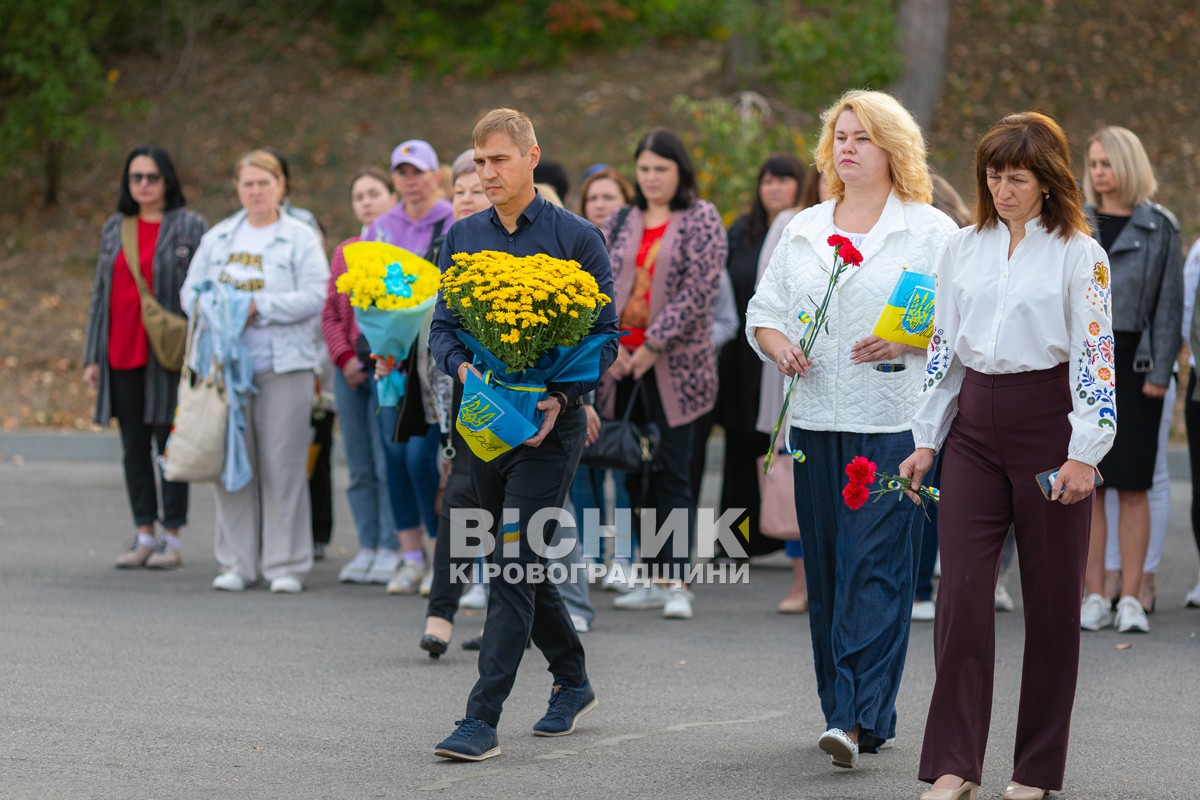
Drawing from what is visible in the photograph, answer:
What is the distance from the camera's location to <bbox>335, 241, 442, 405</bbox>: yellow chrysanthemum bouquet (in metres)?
7.69

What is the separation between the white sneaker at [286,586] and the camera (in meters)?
8.65

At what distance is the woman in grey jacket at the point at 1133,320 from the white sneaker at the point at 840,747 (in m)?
3.04

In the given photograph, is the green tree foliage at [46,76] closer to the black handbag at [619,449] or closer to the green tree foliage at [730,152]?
the green tree foliage at [730,152]

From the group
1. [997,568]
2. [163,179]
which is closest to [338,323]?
[163,179]

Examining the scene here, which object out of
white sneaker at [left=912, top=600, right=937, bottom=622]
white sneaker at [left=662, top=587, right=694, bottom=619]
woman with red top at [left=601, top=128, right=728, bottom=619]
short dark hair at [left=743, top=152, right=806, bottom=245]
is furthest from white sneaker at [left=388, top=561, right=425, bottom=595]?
short dark hair at [left=743, top=152, right=806, bottom=245]

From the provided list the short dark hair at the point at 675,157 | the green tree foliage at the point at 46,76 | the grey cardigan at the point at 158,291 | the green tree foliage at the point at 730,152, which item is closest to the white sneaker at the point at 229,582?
the grey cardigan at the point at 158,291

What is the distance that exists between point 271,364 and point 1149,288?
457 cm

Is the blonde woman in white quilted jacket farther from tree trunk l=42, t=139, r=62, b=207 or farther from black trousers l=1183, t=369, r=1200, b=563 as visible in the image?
tree trunk l=42, t=139, r=62, b=207

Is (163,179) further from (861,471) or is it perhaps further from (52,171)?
(52,171)

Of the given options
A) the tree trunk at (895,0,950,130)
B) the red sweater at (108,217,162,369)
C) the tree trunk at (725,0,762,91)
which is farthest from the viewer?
the tree trunk at (895,0,950,130)

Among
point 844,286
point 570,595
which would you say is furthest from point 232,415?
point 844,286

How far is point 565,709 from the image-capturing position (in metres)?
5.72

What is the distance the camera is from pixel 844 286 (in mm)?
5492

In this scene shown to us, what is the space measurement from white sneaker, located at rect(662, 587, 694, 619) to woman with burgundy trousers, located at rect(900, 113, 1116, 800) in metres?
3.31
